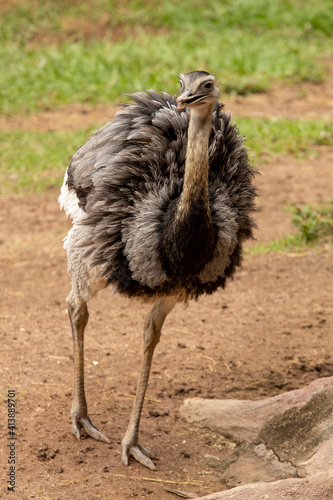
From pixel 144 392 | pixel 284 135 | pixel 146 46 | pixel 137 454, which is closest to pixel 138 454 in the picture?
pixel 137 454

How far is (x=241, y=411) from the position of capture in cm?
444

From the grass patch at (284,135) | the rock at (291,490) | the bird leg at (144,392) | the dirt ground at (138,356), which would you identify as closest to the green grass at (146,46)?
the grass patch at (284,135)

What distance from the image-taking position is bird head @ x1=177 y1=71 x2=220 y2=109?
344 centimetres

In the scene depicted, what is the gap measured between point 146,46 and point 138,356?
7402 millimetres

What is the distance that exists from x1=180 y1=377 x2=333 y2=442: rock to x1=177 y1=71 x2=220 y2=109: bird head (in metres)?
1.75

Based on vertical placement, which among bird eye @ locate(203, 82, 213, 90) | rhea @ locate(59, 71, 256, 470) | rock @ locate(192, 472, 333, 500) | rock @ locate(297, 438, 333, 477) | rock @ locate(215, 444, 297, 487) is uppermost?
bird eye @ locate(203, 82, 213, 90)

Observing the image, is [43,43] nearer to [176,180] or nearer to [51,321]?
[51,321]

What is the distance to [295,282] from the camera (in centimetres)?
616

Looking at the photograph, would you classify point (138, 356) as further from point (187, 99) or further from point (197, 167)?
point (187, 99)

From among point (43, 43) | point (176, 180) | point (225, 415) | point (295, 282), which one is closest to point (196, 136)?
point (176, 180)

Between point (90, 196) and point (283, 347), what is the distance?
6.80ft

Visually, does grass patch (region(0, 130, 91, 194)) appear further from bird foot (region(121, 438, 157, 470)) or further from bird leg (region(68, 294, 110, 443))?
bird foot (region(121, 438, 157, 470))

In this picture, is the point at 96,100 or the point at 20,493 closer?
the point at 20,493

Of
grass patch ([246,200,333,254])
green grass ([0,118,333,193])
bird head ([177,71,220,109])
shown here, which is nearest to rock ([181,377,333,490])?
bird head ([177,71,220,109])
